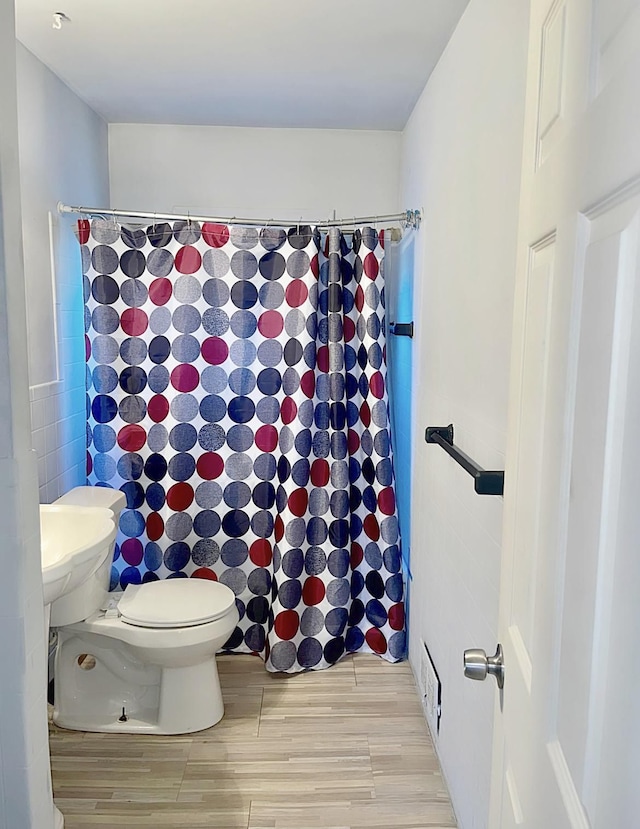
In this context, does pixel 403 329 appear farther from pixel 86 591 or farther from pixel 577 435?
pixel 577 435

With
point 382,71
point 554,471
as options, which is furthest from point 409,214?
point 554,471

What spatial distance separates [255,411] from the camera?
2.90 meters

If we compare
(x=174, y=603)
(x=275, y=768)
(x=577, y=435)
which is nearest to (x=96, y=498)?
(x=174, y=603)

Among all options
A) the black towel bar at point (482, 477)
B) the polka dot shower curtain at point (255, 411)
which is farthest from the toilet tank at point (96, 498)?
the black towel bar at point (482, 477)

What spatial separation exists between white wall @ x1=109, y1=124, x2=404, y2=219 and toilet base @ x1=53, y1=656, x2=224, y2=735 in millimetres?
2026

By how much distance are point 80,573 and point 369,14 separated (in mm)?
1795

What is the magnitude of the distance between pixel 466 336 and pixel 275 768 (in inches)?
59.7

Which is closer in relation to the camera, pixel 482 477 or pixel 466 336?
pixel 482 477

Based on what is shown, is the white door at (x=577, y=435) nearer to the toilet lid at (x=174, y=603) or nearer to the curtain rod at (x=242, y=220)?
the toilet lid at (x=174, y=603)

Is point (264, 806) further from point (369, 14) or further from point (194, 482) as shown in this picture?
point (369, 14)

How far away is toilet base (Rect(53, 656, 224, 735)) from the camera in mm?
2416

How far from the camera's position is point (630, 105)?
0.53 meters

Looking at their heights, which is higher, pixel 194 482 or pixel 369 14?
pixel 369 14

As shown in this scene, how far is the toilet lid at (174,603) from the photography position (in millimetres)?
2359
